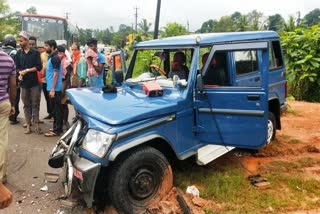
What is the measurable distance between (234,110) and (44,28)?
16.6m

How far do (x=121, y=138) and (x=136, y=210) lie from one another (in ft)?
2.73

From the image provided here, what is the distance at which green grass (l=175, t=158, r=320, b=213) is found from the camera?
404 centimetres

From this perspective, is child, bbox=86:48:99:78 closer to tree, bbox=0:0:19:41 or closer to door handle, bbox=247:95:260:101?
door handle, bbox=247:95:260:101

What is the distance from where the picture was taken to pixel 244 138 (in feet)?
14.0

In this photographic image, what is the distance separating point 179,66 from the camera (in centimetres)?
501

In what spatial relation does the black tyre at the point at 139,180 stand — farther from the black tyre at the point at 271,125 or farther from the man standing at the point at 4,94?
the black tyre at the point at 271,125

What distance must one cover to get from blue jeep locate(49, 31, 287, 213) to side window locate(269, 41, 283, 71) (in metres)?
0.94

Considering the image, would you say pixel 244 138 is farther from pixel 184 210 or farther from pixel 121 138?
pixel 121 138

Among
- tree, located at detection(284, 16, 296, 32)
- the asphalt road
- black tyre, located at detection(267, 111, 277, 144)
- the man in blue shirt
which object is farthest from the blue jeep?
tree, located at detection(284, 16, 296, 32)

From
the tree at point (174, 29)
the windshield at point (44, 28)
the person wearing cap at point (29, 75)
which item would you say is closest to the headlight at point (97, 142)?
the person wearing cap at point (29, 75)

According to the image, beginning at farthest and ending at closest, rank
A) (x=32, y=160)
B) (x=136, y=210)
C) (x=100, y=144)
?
(x=32, y=160) < (x=136, y=210) < (x=100, y=144)

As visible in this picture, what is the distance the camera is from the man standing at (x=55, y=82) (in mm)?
6605

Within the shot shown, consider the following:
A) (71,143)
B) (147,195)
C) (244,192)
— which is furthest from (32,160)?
(244,192)

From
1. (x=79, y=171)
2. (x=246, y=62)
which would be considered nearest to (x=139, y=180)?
(x=79, y=171)
